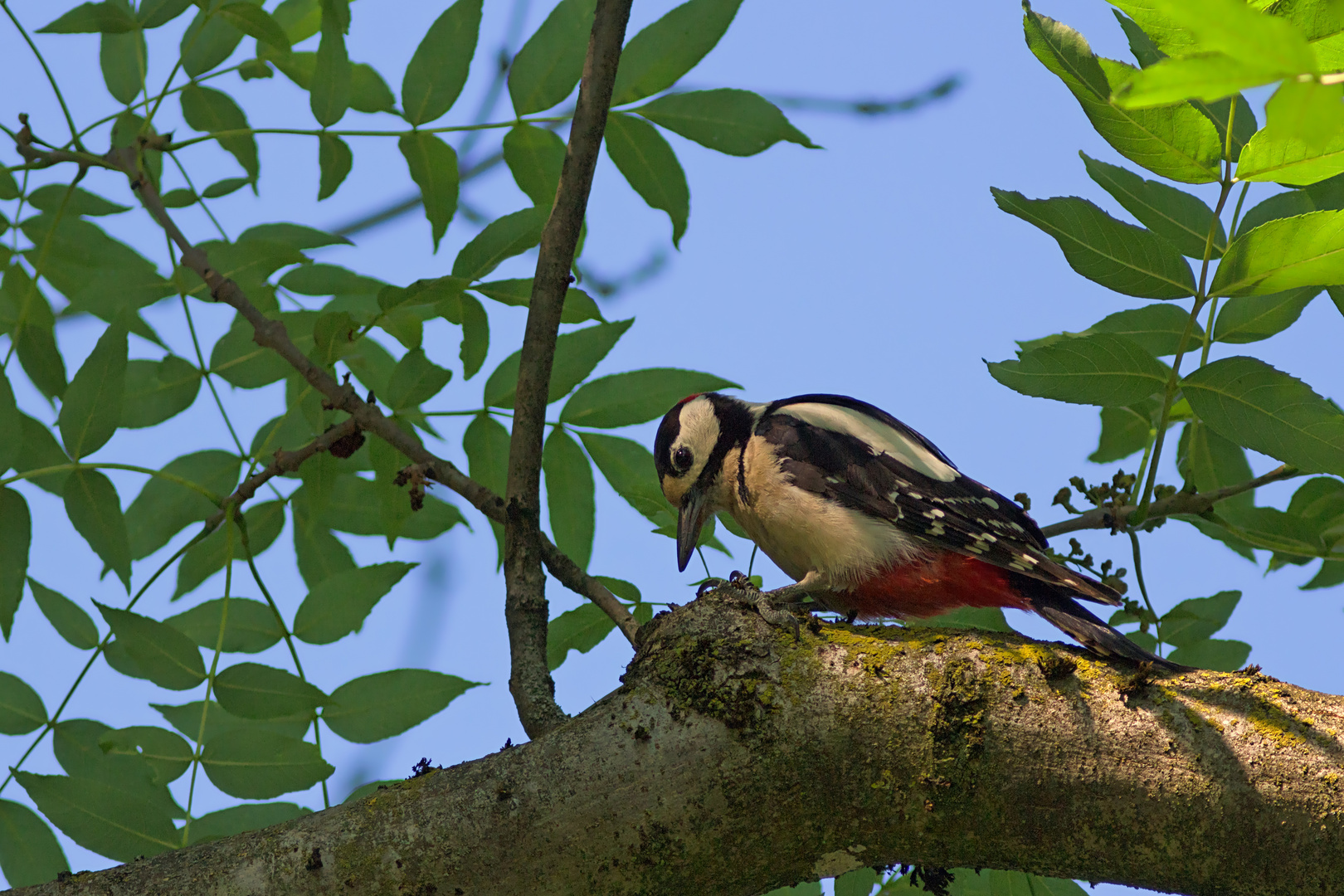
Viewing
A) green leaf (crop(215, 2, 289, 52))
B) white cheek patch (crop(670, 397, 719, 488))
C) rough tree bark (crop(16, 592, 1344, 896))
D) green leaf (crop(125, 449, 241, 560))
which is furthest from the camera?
green leaf (crop(125, 449, 241, 560))

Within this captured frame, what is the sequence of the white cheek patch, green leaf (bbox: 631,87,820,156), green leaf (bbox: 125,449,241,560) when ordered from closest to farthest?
green leaf (bbox: 631,87,820,156) < the white cheek patch < green leaf (bbox: 125,449,241,560)

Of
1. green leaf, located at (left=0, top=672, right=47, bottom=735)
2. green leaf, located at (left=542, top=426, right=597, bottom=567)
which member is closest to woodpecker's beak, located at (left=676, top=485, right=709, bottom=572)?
green leaf, located at (left=542, top=426, right=597, bottom=567)

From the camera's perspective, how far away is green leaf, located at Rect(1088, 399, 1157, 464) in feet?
13.2

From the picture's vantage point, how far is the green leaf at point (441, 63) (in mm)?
3500

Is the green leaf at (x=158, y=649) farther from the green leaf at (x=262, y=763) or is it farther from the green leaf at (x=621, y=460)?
the green leaf at (x=621, y=460)

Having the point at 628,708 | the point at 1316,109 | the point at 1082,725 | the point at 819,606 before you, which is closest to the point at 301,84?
the point at 819,606

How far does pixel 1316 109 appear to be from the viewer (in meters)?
1.05

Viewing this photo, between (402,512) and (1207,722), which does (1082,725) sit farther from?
(402,512)

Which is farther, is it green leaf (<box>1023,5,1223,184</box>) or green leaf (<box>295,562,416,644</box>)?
green leaf (<box>295,562,416,644</box>)

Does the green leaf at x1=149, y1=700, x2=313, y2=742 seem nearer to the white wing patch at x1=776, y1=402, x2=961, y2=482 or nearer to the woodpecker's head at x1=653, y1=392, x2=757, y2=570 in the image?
the woodpecker's head at x1=653, y1=392, x2=757, y2=570

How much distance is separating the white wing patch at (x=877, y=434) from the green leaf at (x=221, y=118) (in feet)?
7.21

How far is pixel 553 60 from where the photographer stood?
3543 millimetres

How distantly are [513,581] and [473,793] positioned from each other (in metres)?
0.94

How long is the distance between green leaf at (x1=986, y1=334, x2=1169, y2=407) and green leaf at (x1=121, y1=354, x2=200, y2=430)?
2800 mm
